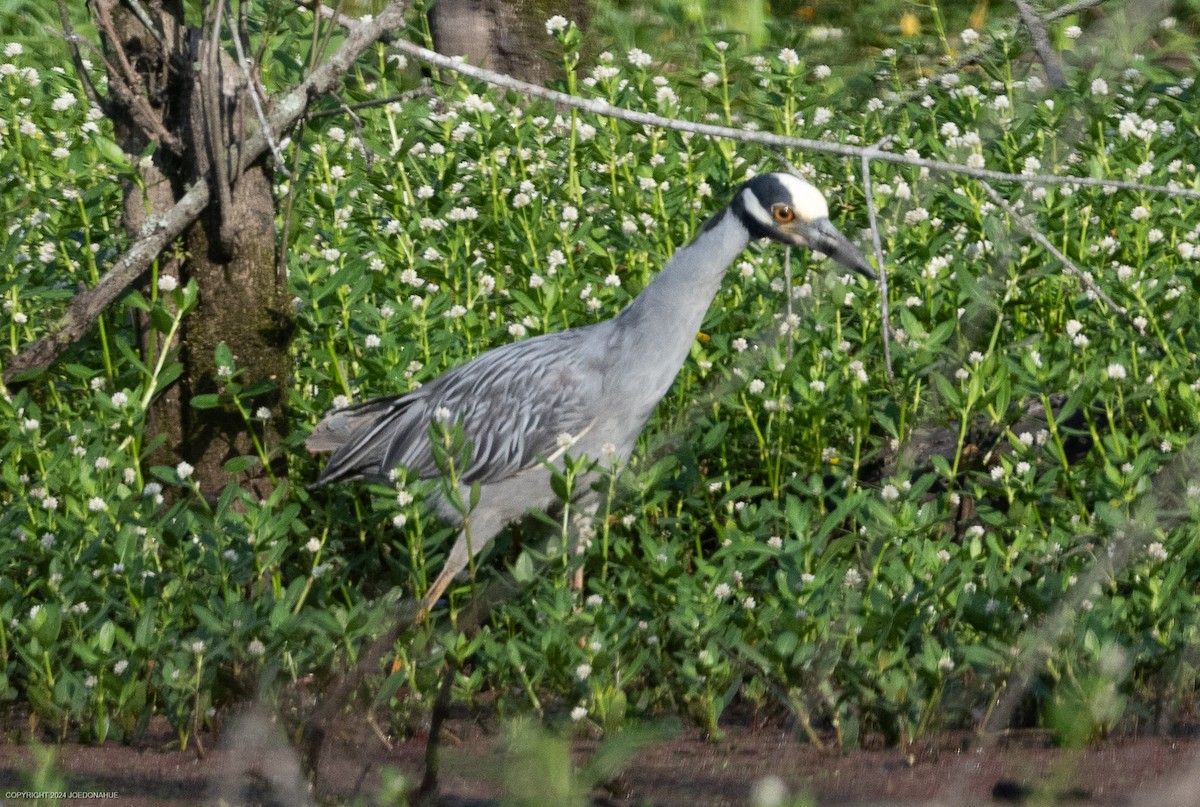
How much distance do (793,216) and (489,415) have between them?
1.19 metres

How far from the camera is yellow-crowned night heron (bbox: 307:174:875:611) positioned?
4.65 m

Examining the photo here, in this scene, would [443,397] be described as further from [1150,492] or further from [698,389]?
[1150,492]

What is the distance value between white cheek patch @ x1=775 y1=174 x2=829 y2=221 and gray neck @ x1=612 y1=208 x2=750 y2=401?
0.61ft

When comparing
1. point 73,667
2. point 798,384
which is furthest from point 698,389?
point 73,667

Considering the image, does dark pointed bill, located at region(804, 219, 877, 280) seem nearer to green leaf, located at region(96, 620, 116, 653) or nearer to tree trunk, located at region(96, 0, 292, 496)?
tree trunk, located at region(96, 0, 292, 496)

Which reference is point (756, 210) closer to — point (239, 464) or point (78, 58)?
point (239, 464)

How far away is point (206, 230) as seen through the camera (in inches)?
188

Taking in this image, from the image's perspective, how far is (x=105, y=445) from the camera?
4699mm

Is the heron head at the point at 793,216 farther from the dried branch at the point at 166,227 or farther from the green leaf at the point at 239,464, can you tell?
the green leaf at the point at 239,464

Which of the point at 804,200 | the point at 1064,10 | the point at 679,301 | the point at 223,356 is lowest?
the point at 223,356

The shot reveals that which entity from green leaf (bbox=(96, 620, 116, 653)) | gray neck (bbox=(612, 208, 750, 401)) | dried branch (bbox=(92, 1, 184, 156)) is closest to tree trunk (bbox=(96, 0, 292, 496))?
dried branch (bbox=(92, 1, 184, 156))

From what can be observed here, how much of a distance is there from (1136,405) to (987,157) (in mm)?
1272

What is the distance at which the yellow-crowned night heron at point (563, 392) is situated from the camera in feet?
15.3

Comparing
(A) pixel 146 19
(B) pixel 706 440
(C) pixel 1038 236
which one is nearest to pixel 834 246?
(B) pixel 706 440
